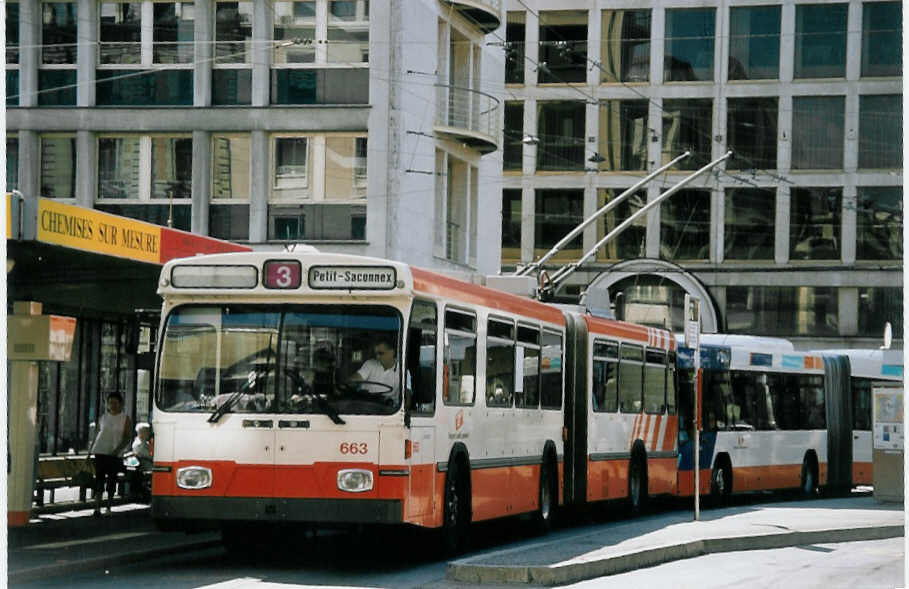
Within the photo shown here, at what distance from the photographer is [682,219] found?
5103 centimetres

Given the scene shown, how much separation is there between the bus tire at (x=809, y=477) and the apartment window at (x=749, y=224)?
58.6 feet

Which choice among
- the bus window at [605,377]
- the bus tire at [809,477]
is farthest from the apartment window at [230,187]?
the bus window at [605,377]

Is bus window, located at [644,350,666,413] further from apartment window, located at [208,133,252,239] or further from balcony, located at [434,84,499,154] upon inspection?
balcony, located at [434,84,499,154]

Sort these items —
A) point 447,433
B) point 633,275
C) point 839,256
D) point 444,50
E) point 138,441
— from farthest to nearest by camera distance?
point 633,275
point 839,256
point 444,50
point 138,441
point 447,433

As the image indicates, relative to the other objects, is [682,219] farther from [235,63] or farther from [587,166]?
[235,63]

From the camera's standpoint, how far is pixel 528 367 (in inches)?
762

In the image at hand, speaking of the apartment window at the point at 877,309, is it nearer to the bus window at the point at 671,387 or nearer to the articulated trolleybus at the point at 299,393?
the bus window at the point at 671,387

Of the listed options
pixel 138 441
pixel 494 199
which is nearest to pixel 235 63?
pixel 494 199

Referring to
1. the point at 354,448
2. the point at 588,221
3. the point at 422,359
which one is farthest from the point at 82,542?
the point at 588,221

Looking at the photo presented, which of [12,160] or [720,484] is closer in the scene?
[720,484]

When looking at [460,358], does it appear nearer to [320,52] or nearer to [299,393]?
[299,393]

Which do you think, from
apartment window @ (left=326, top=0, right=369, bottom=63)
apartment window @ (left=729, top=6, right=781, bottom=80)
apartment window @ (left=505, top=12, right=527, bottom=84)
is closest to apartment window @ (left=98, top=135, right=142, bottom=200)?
apartment window @ (left=326, top=0, right=369, bottom=63)

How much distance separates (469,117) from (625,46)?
13495 millimetres

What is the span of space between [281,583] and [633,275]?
122ft
